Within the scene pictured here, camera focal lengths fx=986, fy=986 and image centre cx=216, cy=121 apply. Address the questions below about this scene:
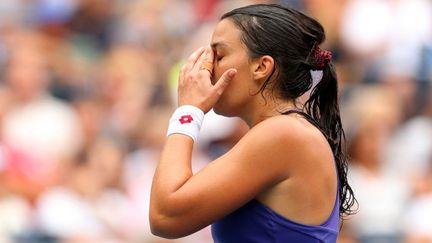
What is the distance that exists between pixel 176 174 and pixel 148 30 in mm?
5379

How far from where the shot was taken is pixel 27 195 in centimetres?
602

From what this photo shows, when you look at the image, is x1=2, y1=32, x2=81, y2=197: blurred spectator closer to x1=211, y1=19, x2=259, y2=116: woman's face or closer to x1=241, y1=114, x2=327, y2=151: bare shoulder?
x1=211, y1=19, x2=259, y2=116: woman's face

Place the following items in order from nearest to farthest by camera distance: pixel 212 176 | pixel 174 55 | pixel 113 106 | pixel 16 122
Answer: pixel 212 176 → pixel 16 122 → pixel 113 106 → pixel 174 55

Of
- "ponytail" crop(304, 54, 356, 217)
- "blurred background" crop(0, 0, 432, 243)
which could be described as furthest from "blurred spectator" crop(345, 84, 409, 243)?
"ponytail" crop(304, 54, 356, 217)

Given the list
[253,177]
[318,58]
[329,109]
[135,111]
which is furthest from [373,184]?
[253,177]

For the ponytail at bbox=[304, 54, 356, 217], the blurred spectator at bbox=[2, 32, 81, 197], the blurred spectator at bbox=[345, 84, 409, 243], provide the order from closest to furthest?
the ponytail at bbox=[304, 54, 356, 217] < the blurred spectator at bbox=[345, 84, 409, 243] < the blurred spectator at bbox=[2, 32, 81, 197]

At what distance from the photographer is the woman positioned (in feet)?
8.43

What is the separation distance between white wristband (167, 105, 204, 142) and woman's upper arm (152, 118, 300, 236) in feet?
0.54

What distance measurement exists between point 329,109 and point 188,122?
0.45 meters

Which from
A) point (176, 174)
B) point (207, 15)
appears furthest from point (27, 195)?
point (176, 174)

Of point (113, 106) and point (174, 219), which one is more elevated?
point (113, 106)

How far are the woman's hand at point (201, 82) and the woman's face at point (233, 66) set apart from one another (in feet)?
0.07

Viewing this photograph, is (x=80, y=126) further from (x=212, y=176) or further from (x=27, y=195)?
(x=212, y=176)

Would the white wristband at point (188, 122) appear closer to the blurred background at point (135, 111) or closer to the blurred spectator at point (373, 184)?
the blurred background at point (135, 111)
